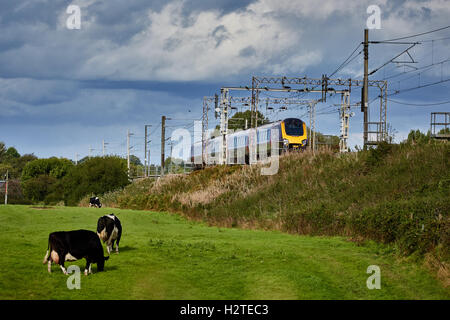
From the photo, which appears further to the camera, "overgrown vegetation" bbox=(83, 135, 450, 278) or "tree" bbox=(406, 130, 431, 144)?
"tree" bbox=(406, 130, 431, 144)

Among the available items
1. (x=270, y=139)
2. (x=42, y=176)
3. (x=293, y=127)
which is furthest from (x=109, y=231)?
(x=42, y=176)

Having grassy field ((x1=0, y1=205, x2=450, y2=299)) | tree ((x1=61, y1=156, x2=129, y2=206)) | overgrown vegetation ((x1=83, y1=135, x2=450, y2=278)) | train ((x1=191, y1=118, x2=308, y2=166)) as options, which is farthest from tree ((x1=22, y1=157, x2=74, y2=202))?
grassy field ((x1=0, y1=205, x2=450, y2=299))

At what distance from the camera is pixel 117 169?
6494 cm

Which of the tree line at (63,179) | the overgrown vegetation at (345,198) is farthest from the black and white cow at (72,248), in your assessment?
the tree line at (63,179)

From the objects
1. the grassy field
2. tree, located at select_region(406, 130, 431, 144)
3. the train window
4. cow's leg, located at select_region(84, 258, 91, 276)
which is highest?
the train window

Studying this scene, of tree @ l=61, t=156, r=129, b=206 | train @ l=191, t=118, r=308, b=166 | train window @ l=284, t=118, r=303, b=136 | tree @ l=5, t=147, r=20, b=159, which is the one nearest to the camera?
train @ l=191, t=118, r=308, b=166

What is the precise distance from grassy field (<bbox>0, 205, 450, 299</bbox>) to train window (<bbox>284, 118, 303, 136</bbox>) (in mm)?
33129

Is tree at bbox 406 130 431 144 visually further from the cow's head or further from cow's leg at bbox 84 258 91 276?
cow's leg at bbox 84 258 91 276

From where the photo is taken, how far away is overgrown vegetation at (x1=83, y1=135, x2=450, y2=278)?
1748cm

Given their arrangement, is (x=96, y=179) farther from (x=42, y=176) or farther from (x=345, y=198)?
(x=345, y=198)

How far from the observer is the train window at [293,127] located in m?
50.2

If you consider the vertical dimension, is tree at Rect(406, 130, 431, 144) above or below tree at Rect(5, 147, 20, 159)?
below

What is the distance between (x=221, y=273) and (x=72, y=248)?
3638 mm

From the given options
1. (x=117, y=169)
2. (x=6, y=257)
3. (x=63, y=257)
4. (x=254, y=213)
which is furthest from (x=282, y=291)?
(x=117, y=169)
